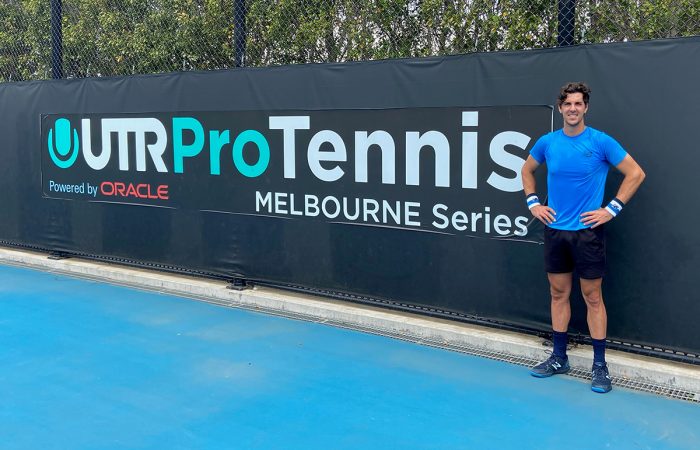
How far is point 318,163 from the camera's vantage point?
20.0 feet

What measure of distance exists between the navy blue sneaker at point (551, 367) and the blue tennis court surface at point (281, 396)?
53 mm

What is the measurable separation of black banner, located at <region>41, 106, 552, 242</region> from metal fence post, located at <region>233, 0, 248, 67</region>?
1.91ft

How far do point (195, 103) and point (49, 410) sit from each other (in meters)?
3.58

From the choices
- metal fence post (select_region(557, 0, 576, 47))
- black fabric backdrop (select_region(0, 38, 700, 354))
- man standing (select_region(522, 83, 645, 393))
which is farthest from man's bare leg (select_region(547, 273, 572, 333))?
metal fence post (select_region(557, 0, 576, 47))

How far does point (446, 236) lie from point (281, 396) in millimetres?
1897

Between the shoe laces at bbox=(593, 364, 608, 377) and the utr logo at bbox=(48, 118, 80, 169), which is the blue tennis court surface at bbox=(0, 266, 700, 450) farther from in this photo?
the utr logo at bbox=(48, 118, 80, 169)

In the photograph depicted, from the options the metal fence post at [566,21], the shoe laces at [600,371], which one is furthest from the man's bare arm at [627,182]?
the metal fence post at [566,21]

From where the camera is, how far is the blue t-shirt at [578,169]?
14.0 feet

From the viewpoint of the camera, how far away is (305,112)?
6.16 meters

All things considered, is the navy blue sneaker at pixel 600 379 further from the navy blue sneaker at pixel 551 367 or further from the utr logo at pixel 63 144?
the utr logo at pixel 63 144

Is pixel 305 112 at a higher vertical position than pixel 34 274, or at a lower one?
higher

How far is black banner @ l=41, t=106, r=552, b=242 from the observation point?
517 centimetres

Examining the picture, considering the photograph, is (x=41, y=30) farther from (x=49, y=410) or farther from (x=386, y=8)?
(x=49, y=410)

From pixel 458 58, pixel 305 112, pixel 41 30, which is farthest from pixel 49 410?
pixel 41 30
